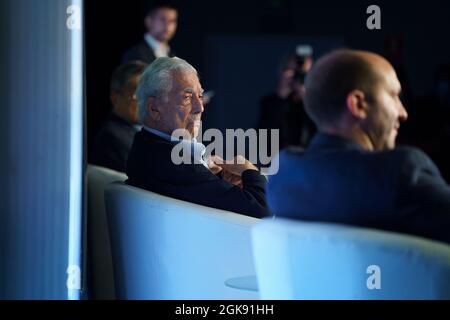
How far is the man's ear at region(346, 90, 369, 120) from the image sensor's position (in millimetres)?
1901

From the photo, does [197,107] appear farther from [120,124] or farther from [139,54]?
[139,54]

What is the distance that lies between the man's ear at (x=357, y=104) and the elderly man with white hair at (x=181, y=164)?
2.89 feet

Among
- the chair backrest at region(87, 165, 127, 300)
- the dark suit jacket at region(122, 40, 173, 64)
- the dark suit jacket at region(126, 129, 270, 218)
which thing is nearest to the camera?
the dark suit jacket at region(126, 129, 270, 218)

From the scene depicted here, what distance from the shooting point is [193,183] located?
2.75m

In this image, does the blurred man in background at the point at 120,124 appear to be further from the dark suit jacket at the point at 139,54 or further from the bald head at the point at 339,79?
the bald head at the point at 339,79

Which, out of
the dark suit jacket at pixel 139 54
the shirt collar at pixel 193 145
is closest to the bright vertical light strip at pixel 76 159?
the shirt collar at pixel 193 145

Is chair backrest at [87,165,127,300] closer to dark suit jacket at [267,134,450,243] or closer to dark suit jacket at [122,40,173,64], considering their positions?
dark suit jacket at [267,134,450,243]

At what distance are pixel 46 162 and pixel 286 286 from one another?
3.50ft

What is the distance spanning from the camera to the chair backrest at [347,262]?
1.65 metres

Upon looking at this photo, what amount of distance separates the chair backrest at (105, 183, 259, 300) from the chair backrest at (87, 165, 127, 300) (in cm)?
32

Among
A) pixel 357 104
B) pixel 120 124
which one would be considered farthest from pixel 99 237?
pixel 357 104

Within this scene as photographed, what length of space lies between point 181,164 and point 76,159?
0.33 meters

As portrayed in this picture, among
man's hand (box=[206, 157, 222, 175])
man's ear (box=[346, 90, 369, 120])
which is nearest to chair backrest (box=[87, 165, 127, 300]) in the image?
man's hand (box=[206, 157, 222, 175])

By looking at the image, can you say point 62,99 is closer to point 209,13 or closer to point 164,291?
point 164,291
